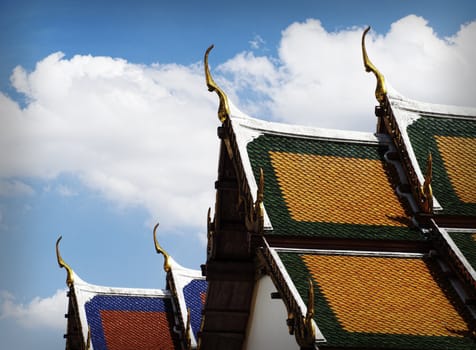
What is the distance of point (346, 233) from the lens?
→ 18.0m

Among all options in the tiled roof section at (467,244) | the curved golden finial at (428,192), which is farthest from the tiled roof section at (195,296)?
the tiled roof section at (467,244)

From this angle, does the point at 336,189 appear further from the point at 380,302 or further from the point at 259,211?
the point at 380,302

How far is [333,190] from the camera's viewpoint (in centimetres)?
1894

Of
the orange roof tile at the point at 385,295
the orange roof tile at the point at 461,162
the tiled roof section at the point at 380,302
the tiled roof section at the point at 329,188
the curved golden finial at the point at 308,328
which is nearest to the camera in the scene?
the curved golden finial at the point at 308,328

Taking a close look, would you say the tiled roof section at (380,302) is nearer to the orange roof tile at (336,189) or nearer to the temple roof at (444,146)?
the orange roof tile at (336,189)

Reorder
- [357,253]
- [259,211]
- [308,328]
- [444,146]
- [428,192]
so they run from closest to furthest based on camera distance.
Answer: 1. [308,328]
2. [259,211]
3. [357,253]
4. [428,192]
5. [444,146]

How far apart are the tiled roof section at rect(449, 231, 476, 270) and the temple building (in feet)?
0.08

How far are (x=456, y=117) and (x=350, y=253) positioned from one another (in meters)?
4.27

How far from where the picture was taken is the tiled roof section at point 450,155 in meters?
18.8

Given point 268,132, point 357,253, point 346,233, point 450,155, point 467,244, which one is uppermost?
point 268,132

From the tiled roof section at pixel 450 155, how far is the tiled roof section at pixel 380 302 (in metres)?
1.46

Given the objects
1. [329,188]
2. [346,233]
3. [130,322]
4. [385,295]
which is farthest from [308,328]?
[130,322]

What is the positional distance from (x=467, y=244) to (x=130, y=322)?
46.4ft

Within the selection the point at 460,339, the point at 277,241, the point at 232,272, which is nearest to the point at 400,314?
the point at 460,339
